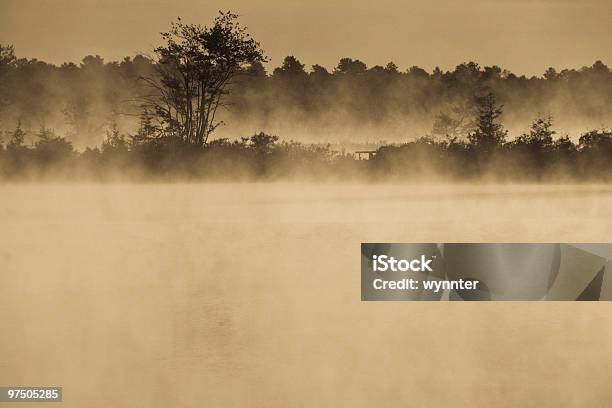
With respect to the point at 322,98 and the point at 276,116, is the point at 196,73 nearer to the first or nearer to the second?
the point at 276,116

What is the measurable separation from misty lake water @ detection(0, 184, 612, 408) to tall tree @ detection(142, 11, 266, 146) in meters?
0.35

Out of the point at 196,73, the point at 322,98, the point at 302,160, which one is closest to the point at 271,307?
the point at 302,160

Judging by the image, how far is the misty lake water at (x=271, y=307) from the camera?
12.3 feet

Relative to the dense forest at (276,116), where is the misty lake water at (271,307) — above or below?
below

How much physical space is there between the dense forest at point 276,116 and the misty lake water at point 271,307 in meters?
0.13

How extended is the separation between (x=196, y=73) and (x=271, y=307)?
130 centimetres

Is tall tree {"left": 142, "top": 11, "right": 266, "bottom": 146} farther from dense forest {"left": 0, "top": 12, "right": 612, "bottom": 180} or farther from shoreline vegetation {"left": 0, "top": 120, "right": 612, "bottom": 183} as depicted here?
shoreline vegetation {"left": 0, "top": 120, "right": 612, "bottom": 183}

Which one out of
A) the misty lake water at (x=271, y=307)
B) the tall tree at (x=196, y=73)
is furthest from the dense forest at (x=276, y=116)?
the misty lake water at (x=271, y=307)

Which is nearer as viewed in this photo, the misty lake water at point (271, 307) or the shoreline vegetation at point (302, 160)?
the misty lake water at point (271, 307)

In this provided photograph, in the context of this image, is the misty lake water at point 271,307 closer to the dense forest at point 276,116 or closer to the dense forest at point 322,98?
the dense forest at point 276,116

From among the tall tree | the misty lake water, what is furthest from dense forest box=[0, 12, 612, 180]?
the misty lake water

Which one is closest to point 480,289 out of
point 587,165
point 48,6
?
point 587,165

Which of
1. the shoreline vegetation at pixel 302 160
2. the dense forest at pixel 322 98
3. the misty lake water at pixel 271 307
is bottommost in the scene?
the misty lake water at pixel 271 307

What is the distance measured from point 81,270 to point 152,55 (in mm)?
A: 1183
